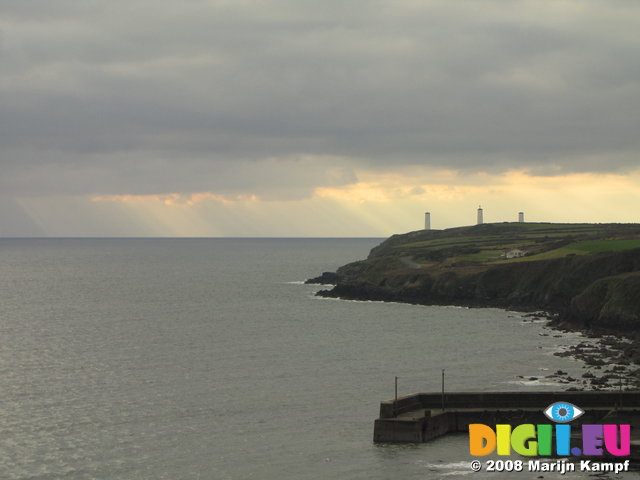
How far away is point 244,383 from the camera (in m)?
69.9

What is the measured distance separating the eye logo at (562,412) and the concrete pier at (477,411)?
1.31 ft

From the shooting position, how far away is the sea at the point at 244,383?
160 ft

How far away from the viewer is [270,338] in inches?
3866

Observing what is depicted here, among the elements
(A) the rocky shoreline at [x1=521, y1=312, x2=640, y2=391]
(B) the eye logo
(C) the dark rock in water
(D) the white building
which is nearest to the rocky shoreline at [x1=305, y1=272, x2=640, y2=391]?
(A) the rocky shoreline at [x1=521, y1=312, x2=640, y2=391]

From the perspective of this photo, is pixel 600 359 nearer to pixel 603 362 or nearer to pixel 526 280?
pixel 603 362

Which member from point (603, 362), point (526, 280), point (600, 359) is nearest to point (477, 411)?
point (603, 362)

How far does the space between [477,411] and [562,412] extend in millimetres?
4909

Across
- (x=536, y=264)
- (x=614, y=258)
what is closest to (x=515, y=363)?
(x=614, y=258)

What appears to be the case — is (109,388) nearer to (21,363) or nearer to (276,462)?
(21,363)

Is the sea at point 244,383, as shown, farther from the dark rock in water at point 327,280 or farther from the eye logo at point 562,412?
the dark rock in water at point 327,280

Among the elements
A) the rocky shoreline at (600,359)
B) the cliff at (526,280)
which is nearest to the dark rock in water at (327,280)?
the cliff at (526,280)

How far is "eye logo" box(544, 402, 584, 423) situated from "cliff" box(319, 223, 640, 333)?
4559 centimetres

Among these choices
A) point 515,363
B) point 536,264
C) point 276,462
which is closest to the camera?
point 276,462

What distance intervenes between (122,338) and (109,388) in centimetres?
3209
